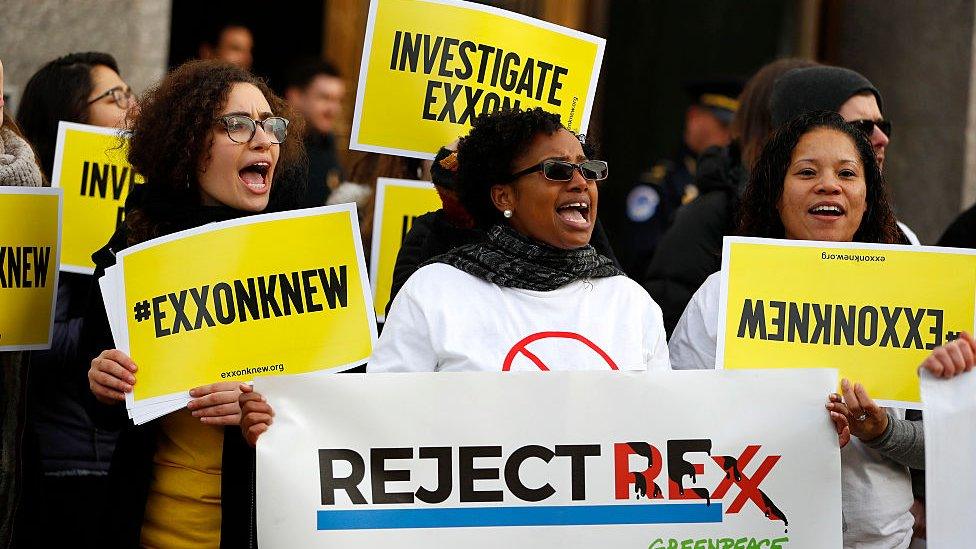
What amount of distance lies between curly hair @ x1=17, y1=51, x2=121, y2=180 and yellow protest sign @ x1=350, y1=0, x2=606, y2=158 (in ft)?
3.12

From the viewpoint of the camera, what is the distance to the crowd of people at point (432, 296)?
355 centimetres

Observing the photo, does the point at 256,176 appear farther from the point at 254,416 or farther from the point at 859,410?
the point at 859,410

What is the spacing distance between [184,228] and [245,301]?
0.29 m

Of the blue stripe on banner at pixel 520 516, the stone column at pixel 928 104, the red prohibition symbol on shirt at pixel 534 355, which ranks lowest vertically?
the blue stripe on banner at pixel 520 516

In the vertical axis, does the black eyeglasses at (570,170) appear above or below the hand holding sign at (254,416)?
above

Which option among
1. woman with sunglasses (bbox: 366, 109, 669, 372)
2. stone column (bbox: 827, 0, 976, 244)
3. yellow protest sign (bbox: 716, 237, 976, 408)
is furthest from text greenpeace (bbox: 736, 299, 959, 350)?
stone column (bbox: 827, 0, 976, 244)

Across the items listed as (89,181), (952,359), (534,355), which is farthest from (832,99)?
(89,181)

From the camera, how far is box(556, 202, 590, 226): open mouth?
12.0 feet

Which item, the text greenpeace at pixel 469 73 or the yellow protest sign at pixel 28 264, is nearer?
the yellow protest sign at pixel 28 264

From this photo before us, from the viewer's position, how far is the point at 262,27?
10.6 metres

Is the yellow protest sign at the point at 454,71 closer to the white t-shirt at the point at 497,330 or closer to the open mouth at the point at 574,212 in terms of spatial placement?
the open mouth at the point at 574,212

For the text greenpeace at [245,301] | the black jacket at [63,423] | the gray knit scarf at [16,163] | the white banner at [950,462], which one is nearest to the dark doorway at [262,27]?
the gray knit scarf at [16,163]

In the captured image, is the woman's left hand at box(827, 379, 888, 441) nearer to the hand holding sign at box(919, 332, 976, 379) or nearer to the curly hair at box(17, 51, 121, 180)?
the hand holding sign at box(919, 332, 976, 379)

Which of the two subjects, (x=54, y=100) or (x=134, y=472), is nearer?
(x=134, y=472)
